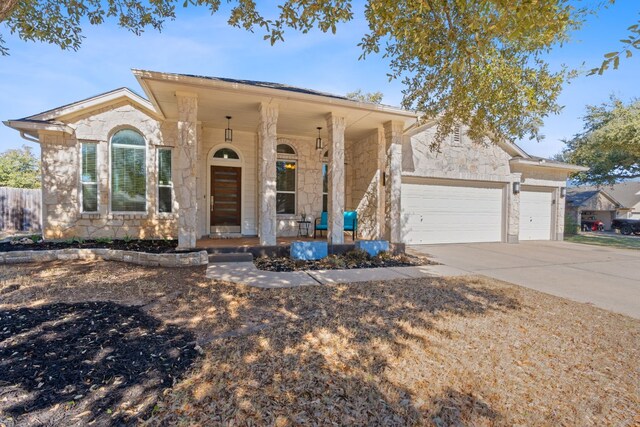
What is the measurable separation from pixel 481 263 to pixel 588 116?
53.4ft

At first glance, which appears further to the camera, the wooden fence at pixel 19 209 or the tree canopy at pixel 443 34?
the wooden fence at pixel 19 209

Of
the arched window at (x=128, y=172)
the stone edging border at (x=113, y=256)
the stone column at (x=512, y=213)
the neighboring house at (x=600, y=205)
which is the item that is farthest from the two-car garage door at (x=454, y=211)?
the neighboring house at (x=600, y=205)

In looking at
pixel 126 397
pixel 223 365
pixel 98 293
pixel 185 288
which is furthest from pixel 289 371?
pixel 98 293

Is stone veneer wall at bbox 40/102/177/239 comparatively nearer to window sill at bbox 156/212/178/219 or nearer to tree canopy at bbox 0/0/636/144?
window sill at bbox 156/212/178/219

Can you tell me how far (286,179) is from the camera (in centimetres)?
959

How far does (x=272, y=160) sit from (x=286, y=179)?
280cm

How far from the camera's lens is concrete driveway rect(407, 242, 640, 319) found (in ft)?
16.2

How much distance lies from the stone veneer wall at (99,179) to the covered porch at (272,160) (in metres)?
0.69

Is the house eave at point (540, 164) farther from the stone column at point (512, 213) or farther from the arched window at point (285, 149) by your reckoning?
the arched window at point (285, 149)

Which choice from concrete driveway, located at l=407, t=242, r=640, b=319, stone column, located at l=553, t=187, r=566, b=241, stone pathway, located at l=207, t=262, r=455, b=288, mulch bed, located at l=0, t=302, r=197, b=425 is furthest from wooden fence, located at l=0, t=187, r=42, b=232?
stone column, located at l=553, t=187, r=566, b=241

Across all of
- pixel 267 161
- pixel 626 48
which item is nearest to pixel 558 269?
pixel 626 48

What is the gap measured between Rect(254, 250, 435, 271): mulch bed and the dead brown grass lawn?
1.51 m

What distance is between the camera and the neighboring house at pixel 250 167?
6.75m

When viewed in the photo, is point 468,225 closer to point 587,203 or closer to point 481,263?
point 481,263
